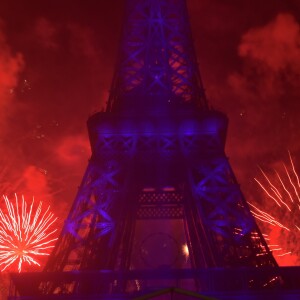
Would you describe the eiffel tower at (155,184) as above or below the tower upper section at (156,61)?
below

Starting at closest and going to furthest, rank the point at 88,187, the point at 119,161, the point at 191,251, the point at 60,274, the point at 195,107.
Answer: the point at 60,274, the point at 88,187, the point at 119,161, the point at 195,107, the point at 191,251

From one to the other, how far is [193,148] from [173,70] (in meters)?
5.69

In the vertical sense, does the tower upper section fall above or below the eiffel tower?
above

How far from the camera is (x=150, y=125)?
18609 mm

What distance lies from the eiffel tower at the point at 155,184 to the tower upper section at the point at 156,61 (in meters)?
0.06

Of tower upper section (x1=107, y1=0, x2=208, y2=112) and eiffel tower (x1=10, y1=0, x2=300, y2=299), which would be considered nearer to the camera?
eiffel tower (x1=10, y1=0, x2=300, y2=299)

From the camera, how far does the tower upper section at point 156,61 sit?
20.6m

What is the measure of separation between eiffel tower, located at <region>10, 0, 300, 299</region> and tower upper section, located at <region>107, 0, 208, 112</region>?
0.06 m

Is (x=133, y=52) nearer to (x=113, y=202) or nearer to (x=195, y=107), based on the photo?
(x=195, y=107)

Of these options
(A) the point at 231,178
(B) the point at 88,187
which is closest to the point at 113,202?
(B) the point at 88,187

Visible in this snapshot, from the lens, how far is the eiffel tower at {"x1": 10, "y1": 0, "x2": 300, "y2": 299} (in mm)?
12203

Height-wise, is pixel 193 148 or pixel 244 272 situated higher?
pixel 193 148

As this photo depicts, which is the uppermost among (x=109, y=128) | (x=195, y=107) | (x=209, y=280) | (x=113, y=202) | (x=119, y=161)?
(x=195, y=107)

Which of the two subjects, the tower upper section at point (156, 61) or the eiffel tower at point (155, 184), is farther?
the tower upper section at point (156, 61)
